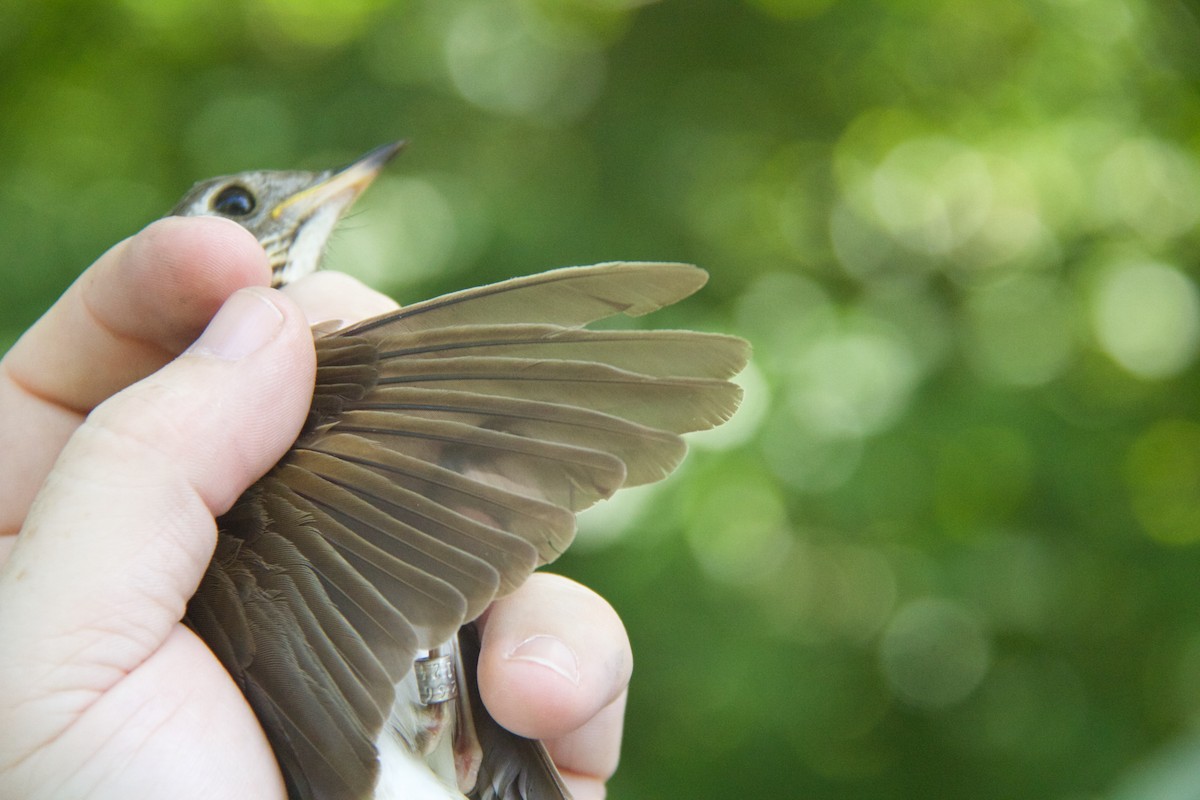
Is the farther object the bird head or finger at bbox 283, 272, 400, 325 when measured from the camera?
the bird head

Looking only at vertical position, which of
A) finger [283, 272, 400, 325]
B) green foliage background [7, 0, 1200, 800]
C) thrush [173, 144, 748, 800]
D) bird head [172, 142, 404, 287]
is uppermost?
thrush [173, 144, 748, 800]

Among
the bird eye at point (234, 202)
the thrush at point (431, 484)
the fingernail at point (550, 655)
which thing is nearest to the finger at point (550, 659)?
the fingernail at point (550, 655)

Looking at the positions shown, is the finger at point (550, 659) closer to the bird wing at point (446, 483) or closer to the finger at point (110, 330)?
the bird wing at point (446, 483)

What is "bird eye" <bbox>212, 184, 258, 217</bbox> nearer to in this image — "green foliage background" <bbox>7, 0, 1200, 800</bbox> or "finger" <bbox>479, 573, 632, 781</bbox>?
"green foliage background" <bbox>7, 0, 1200, 800</bbox>

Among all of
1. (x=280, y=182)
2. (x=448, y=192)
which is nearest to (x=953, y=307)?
(x=448, y=192)

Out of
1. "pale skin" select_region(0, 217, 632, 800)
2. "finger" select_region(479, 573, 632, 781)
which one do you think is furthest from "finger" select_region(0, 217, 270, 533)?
"finger" select_region(479, 573, 632, 781)

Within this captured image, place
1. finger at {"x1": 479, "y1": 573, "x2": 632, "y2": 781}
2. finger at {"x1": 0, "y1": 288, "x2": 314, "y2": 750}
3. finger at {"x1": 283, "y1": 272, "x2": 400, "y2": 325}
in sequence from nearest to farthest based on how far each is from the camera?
finger at {"x1": 0, "y1": 288, "x2": 314, "y2": 750} → finger at {"x1": 479, "y1": 573, "x2": 632, "y2": 781} → finger at {"x1": 283, "y1": 272, "x2": 400, "y2": 325}

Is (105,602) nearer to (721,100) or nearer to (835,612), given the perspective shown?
(835,612)
